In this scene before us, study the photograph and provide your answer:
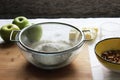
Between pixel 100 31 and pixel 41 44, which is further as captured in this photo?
pixel 100 31

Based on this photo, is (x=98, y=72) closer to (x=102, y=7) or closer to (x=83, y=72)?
(x=83, y=72)

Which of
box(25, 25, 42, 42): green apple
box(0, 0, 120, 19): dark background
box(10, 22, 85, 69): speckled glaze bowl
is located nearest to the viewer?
box(10, 22, 85, 69): speckled glaze bowl

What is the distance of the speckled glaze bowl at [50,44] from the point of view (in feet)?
2.41

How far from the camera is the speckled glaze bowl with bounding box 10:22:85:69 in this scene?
734 millimetres

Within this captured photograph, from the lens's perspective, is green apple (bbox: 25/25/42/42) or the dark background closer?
green apple (bbox: 25/25/42/42)

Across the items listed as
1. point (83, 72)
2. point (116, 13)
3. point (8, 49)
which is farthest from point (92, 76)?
point (116, 13)

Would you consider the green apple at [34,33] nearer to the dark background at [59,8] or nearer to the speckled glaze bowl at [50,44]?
the speckled glaze bowl at [50,44]

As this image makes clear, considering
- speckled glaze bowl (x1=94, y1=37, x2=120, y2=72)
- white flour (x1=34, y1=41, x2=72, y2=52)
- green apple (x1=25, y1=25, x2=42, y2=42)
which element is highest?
green apple (x1=25, y1=25, x2=42, y2=42)

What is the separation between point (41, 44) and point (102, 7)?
149 cm

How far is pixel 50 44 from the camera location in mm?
799

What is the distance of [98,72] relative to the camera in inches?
30.5

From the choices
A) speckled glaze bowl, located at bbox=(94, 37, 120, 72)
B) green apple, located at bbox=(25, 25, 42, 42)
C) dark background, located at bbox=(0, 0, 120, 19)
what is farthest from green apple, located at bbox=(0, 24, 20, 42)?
dark background, located at bbox=(0, 0, 120, 19)

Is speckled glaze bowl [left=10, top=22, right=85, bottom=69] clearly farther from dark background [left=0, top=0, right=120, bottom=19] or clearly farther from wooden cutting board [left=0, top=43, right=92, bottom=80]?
dark background [left=0, top=0, right=120, bottom=19]

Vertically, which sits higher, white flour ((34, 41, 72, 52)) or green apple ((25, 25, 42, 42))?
green apple ((25, 25, 42, 42))
